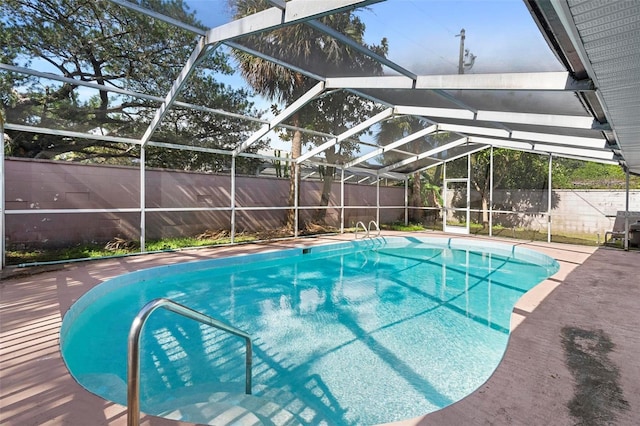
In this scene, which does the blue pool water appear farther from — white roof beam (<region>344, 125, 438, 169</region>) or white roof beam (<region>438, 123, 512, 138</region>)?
white roof beam (<region>344, 125, 438, 169</region>)

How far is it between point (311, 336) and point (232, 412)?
2.22m

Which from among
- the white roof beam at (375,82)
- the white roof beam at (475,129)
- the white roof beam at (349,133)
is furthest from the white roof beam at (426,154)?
the white roof beam at (375,82)

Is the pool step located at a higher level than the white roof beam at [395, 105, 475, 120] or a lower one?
lower

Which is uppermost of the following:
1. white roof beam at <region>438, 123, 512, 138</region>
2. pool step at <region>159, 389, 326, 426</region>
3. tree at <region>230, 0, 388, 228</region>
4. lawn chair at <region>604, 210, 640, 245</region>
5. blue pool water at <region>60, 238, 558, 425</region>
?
tree at <region>230, 0, 388, 228</region>

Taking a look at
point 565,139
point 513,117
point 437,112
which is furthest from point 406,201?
point 513,117

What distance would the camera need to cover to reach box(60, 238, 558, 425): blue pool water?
300 centimetres

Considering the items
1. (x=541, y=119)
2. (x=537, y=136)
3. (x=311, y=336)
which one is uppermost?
(x=537, y=136)

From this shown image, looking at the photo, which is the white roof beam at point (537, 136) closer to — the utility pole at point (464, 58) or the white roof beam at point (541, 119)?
the white roof beam at point (541, 119)

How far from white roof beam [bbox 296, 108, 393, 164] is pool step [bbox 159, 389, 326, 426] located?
641cm

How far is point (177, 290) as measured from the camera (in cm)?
602

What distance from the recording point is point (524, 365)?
2.70m

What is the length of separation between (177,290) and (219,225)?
456 centimetres

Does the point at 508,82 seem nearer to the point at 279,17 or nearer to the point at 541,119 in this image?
the point at 541,119

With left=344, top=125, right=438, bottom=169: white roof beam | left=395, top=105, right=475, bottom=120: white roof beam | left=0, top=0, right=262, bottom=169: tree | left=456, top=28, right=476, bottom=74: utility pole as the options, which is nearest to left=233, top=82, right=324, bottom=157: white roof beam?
left=0, top=0, right=262, bottom=169: tree
